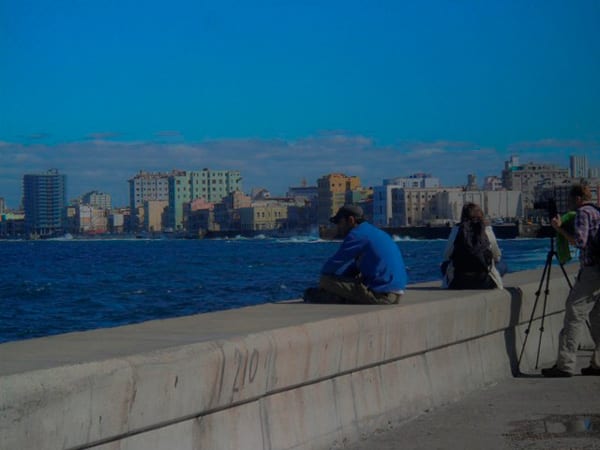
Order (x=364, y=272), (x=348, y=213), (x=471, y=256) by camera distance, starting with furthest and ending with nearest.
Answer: (x=471, y=256), (x=348, y=213), (x=364, y=272)

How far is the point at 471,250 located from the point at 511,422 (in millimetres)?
3108

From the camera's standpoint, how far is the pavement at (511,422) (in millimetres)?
7977

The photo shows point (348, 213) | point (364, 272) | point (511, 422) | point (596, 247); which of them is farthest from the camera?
point (596, 247)

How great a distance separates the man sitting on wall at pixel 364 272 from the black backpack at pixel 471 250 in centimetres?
200

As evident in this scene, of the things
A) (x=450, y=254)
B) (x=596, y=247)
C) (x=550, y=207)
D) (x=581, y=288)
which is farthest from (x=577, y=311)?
(x=450, y=254)

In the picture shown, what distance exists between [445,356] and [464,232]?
2.26 m

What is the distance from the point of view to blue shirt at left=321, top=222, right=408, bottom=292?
31.0ft

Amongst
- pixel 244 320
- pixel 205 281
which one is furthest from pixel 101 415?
pixel 205 281

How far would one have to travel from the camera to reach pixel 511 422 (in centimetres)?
880

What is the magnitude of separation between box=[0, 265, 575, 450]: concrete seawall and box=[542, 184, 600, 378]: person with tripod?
0.63m

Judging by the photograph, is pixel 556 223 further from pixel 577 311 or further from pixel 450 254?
pixel 450 254

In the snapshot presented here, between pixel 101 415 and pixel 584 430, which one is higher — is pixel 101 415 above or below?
above

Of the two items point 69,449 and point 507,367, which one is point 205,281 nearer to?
point 507,367

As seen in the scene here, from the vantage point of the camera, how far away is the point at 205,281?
2463 inches
